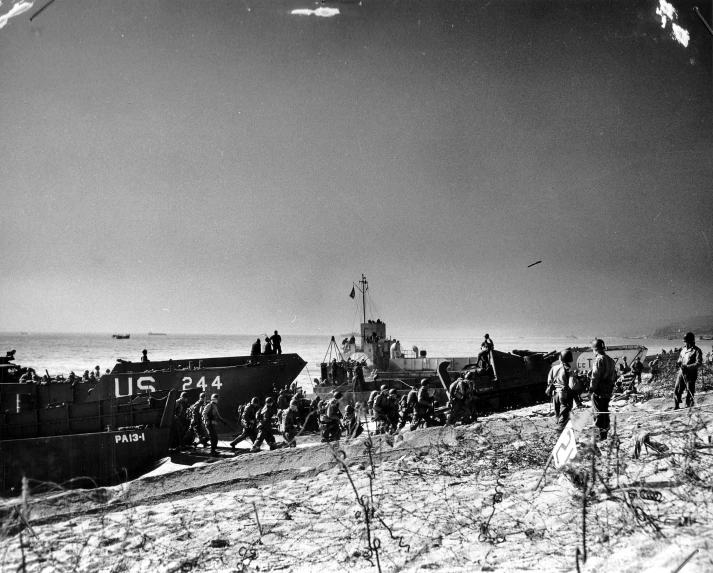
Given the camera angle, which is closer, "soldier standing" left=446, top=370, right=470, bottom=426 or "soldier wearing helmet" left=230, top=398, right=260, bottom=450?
"soldier wearing helmet" left=230, top=398, right=260, bottom=450

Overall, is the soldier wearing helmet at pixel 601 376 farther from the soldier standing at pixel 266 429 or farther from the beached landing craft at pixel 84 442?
the beached landing craft at pixel 84 442

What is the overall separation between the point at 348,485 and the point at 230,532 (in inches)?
72.9

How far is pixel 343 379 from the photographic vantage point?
2436 centimetres

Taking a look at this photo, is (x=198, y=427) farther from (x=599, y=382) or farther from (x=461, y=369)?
(x=461, y=369)

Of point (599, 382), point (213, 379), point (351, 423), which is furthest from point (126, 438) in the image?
point (599, 382)

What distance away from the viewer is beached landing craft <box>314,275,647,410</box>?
60.6ft

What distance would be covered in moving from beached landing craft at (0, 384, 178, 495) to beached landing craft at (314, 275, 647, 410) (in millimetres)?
9258

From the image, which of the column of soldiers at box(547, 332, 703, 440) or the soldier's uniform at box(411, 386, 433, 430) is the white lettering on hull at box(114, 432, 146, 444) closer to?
the soldier's uniform at box(411, 386, 433, 430)

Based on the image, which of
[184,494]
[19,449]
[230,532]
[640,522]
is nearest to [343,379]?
[19,449]

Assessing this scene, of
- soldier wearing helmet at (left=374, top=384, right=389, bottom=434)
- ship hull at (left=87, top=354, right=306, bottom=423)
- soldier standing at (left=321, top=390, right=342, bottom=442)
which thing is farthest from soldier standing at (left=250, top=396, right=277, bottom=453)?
ship hull at (left=87, top=354, right=306, bottom=423)

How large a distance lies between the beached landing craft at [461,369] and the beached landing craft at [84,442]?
9.26 meters

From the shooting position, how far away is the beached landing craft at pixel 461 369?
18484mm

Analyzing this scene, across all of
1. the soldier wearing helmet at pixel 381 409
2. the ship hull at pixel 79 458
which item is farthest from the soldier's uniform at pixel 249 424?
the soldier wearing helmet at pixel 381 409

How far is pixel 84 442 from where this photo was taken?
10.7m
